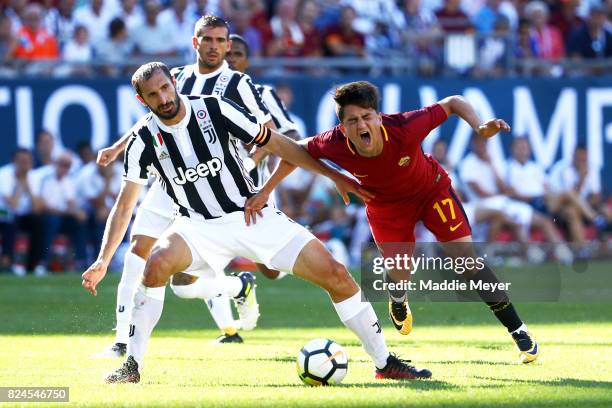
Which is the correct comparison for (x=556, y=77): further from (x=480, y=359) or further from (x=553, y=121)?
(x=480, y=359)

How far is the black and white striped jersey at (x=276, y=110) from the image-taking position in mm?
10945

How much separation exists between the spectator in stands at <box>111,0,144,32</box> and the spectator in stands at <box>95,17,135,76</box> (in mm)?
260

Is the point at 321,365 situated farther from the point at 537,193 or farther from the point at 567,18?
the point at 567,18

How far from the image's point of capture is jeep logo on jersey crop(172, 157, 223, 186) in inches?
313

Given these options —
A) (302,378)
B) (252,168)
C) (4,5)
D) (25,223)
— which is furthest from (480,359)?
(4,5)

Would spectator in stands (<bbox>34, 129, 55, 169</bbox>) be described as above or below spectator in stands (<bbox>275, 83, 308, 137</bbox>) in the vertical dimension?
below

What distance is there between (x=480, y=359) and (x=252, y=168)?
2.56 meters

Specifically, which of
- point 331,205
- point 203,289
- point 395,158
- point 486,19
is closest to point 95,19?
point 331,205

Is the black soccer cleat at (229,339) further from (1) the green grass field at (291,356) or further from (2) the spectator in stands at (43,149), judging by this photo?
(2) the spectator in stands at (43,149)

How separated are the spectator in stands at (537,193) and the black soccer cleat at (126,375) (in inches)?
468

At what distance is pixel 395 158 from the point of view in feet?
28.6

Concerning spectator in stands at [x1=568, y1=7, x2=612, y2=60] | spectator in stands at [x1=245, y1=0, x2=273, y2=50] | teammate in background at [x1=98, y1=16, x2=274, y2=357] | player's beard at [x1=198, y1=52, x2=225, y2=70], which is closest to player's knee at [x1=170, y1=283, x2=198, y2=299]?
teammate in background at [x1=98, y1=16, x2=274, y2=357]

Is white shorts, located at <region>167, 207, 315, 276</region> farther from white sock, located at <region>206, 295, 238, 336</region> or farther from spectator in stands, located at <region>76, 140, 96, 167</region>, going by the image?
spectator in stands, located at <region>76, 140, 96, 167</region>

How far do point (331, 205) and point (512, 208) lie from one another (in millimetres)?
2768
